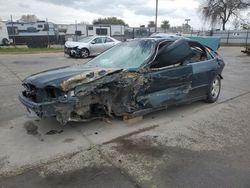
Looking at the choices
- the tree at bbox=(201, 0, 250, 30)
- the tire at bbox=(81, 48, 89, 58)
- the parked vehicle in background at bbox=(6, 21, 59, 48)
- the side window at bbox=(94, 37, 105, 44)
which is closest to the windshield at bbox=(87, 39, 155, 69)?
the tire at bbox=(81, 48, 89, 58)

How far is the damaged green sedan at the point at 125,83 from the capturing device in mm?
3840

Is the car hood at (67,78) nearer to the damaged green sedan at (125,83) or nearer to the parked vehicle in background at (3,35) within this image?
the damaged green sedan at (125,83)

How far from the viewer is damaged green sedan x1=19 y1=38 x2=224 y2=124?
3.84 metres

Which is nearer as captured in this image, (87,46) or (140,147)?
(140,147)

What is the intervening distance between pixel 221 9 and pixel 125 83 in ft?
146

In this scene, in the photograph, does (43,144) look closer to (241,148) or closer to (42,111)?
(42,111)

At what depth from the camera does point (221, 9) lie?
1700 inches

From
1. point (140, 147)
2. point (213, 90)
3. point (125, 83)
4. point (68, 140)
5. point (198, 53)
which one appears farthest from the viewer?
point (213, 90)

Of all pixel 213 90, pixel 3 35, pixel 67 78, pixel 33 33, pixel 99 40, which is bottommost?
pixel 213 90

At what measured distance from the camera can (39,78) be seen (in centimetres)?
401

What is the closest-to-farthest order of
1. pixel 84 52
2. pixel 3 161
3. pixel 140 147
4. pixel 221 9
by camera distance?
pixel 3 161 → pixel 140 147 → pixel 84 52 → pixel 221 9

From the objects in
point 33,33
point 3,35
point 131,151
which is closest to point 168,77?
point 131,151

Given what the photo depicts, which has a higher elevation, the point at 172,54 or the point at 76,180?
the point at 172,54

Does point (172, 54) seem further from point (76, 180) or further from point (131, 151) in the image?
point (76, 180)
